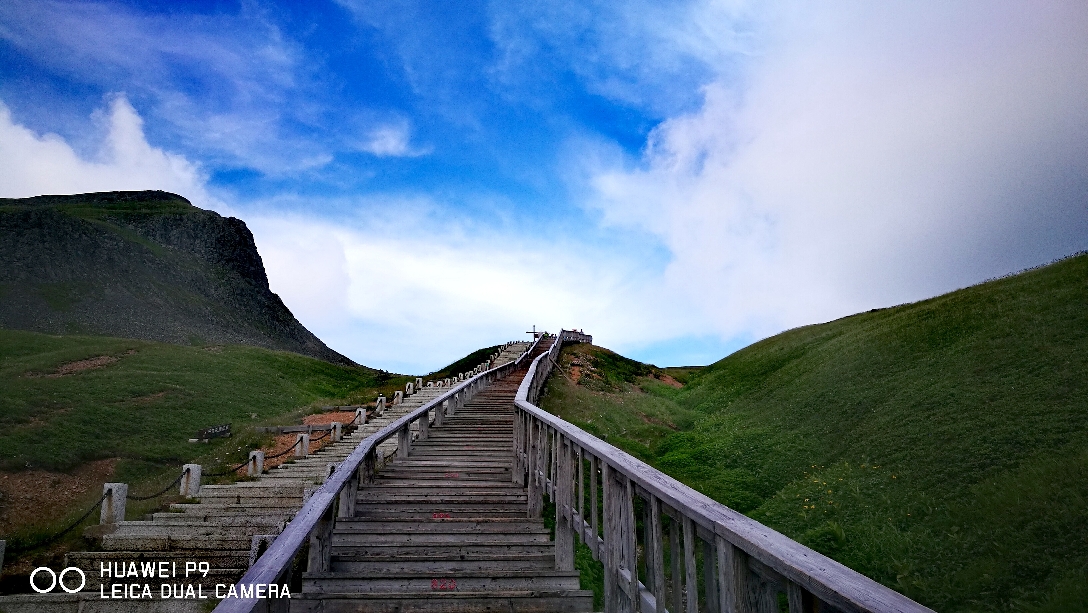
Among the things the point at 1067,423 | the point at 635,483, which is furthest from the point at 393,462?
the point at 1067,423

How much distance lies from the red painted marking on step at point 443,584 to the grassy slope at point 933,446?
582 centimetres

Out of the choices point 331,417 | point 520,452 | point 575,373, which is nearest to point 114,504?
point 520,452

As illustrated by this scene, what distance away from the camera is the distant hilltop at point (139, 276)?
71.1 m

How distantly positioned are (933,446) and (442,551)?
375 inches

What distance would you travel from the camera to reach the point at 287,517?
10.5 metres

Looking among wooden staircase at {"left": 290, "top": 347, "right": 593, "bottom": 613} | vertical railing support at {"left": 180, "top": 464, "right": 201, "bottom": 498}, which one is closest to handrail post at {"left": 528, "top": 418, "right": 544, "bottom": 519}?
wooden staircase at {"left": 290, "top": 347, "right": 593, "bottom": 613}

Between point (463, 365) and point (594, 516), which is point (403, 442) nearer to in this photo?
point (594, 516)

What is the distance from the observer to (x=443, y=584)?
6074mm

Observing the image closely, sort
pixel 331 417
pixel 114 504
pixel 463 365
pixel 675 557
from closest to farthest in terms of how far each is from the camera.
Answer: pixel 675 557
pixel 114 504
pixel 331 417
pixel 463 365

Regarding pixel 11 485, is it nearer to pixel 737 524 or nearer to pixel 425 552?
pixel 425 552

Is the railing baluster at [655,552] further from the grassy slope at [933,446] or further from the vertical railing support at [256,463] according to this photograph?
the vertical railing support at [256,463]

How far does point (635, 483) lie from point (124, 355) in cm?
4291

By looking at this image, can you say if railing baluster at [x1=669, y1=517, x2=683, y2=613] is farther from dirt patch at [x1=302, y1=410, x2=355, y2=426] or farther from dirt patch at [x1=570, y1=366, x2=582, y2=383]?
dirt patch at [x1=570, y1=366, x2=582, y2=383]

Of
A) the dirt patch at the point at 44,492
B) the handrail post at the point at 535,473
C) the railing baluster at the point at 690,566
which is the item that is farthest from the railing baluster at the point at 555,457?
the dirt patch at the point at 44,492
